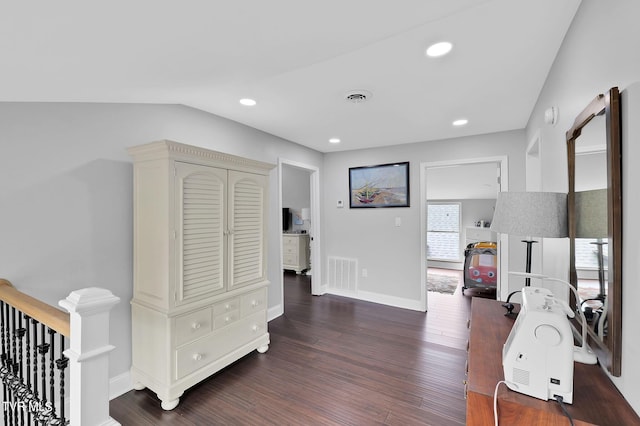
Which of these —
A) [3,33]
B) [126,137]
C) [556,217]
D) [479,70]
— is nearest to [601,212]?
[556,217]

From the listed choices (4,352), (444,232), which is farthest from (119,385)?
(444,232)

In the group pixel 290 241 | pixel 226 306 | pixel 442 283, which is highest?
pixel 290 241

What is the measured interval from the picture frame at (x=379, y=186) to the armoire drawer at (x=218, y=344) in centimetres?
230

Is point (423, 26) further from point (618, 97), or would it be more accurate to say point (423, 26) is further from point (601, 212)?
point (601, 212)

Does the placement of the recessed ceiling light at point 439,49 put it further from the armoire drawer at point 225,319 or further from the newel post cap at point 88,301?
the armoire drawer at point 225,319

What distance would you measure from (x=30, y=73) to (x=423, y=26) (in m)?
1.87

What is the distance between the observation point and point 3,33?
38.7 inches

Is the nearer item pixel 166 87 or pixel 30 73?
pixel 30 73

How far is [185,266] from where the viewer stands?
2055 millimetres

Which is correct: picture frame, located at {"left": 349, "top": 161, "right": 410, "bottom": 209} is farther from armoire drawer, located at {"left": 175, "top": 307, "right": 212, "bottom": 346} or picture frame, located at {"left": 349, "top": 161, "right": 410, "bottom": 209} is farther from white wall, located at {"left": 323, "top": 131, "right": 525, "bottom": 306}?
armoire drawer, located at {"left": 175, "top": 307, "right": 212, "bottom": 346}

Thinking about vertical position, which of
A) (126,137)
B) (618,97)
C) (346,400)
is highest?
(126,137)

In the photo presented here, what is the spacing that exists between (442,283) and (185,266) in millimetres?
4902

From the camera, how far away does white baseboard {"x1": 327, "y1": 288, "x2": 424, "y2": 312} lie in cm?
389

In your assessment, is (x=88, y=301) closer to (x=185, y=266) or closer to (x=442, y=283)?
(x=185, y=266)
